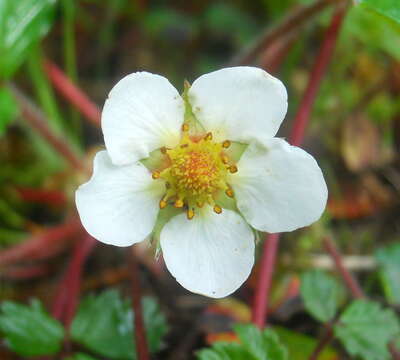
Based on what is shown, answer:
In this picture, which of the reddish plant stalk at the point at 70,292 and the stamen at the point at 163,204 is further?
the reddish plant stalk at the point at 70,292

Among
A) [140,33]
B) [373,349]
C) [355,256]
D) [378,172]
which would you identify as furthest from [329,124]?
[373,349]

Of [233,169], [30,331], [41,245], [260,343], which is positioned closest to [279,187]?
[233,169]

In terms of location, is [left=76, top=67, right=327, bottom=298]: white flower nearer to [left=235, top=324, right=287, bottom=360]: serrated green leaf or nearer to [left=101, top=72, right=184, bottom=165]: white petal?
[left=101, top=72, right=184, bottom=165]: white petal

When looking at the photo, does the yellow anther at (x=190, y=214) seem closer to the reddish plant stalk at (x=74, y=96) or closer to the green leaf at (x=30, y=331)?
the green leaf at (x=30, y=331)

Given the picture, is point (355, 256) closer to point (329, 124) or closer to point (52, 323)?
point (329, 124)

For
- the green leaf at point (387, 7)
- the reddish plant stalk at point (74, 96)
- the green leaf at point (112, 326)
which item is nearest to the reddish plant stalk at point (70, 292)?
the green leaf at point (112, 326)
